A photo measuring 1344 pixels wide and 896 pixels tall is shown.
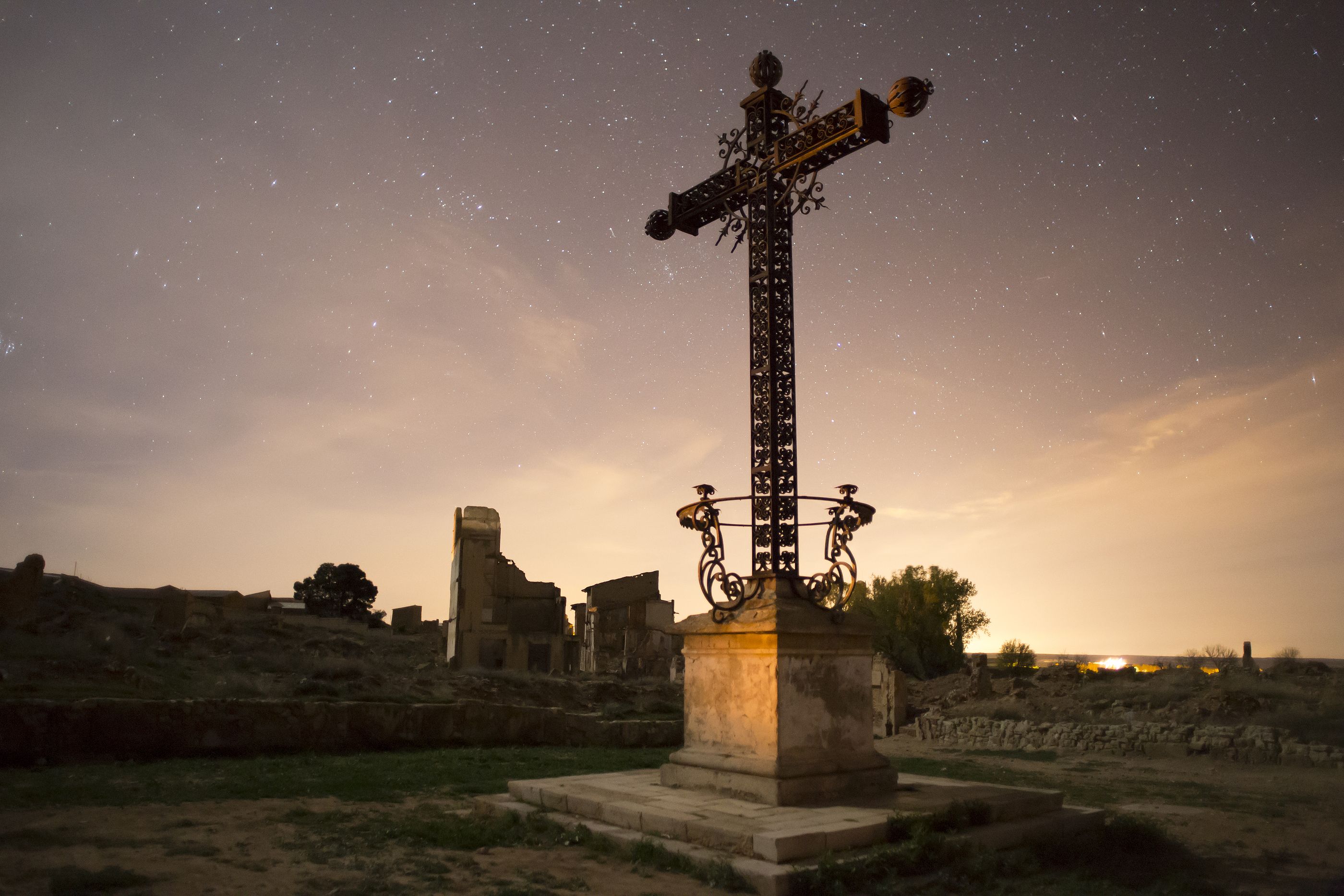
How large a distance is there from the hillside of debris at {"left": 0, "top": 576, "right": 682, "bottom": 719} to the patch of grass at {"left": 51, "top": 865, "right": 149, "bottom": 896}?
6.04m

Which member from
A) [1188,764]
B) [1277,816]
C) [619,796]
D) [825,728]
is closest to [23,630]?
[619,796]

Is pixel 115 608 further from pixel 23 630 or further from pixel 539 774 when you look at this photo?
pixel 539 774

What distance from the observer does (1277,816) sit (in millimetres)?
8172

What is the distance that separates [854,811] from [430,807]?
383 centimetres

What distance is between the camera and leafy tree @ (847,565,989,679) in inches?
1430

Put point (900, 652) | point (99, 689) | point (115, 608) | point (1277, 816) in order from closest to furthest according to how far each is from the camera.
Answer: point (1277, 816)
point (99, 689)
point (115, 608)
point (900, 652)

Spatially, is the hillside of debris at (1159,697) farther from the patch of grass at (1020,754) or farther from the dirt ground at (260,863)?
the dirt ground at (260,863)

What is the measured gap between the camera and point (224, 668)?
14.8 meters

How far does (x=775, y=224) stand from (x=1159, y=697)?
1764 centimetres

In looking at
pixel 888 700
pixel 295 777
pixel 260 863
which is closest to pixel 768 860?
pixel 260 863

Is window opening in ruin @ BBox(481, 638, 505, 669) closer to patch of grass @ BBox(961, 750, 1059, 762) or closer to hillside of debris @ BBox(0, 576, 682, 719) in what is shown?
hillside of debris @ BBox(0, 576, 682, 719)

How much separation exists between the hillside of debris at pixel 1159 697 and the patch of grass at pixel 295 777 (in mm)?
12620

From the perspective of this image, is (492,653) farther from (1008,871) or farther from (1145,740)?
(1008,871)

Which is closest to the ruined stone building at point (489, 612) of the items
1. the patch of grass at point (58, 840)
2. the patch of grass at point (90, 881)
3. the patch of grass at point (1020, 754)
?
the patch of grass at point (1020, 754)
